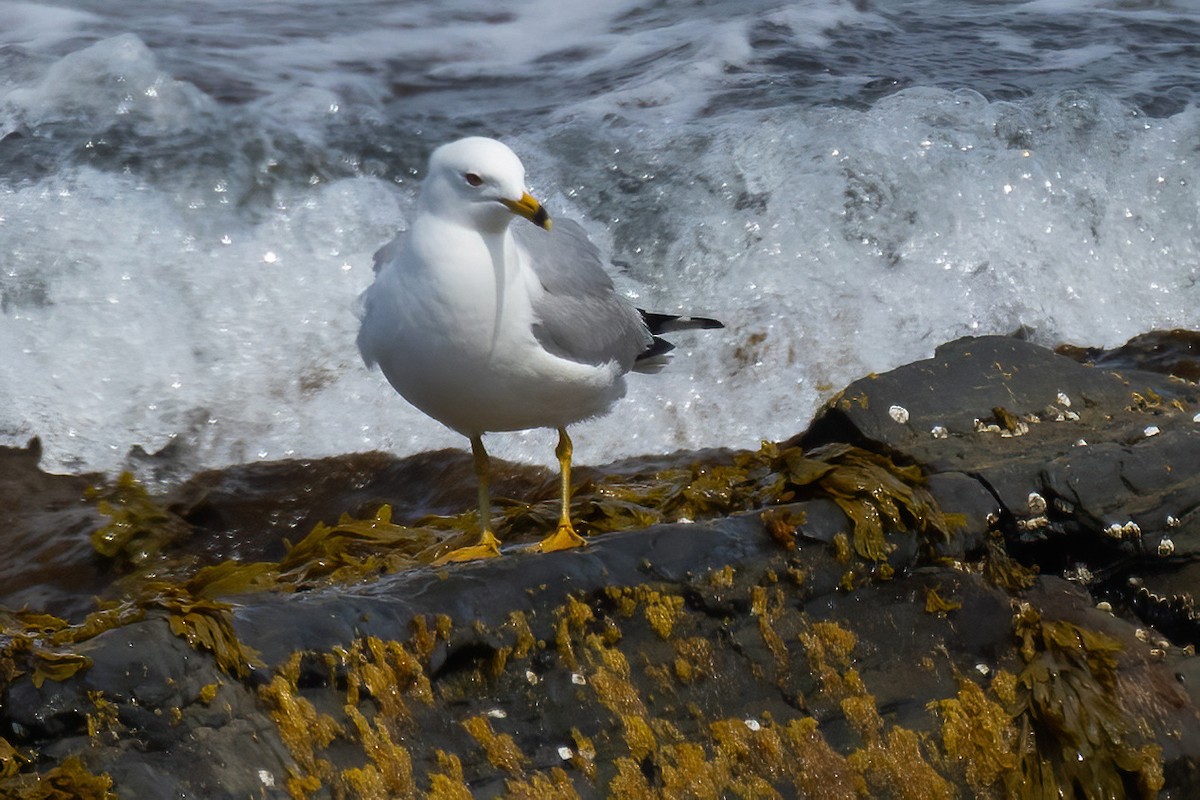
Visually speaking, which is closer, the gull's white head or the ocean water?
the gull's white head

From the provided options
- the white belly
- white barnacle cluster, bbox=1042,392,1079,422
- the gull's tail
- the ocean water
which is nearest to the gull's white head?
the white belly

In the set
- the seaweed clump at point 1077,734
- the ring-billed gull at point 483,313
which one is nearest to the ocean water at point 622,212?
the ring-billed gull at point 483,313

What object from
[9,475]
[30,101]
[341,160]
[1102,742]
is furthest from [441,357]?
[30,101]

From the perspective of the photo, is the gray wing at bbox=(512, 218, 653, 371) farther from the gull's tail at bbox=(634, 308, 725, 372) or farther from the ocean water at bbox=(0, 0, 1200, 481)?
the ocean water at bbox=(0, 0, 1200, 481)

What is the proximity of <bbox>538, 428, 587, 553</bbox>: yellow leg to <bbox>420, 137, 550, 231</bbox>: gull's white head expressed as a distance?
841mm

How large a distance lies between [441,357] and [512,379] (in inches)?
8.5

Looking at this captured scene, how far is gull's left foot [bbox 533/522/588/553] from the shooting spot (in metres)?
3.60

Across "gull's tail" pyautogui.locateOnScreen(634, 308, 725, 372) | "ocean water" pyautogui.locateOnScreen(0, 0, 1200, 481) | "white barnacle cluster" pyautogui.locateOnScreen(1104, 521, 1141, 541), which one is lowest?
"ocean water" pyautogui.locateOnScreen(0, 0, 1200, 481)

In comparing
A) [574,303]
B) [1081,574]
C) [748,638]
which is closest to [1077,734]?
[1081,574]

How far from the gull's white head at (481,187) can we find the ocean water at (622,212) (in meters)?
2.83

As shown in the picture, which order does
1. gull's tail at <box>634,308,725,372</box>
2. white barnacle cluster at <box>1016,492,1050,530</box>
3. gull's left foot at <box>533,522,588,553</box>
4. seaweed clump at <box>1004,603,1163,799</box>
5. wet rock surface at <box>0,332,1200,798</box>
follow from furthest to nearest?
gull's tail at <box>634,308,725,372</box>
white barnacle cluster at <box>1016,492,1050,530</box>
gull's left foot at <box>533,522,588,553</box>
seaweed clump at <box>1004,603,1163,799</box>
wet rock surface at <box>0,332,1200,798</box>

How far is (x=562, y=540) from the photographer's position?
3844 mm

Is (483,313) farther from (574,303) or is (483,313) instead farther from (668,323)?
(668,323)

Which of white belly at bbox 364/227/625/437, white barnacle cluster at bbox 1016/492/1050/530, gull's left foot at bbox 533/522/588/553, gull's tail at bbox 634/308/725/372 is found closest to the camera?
gull's left foot at bbox 533/522/588/553
